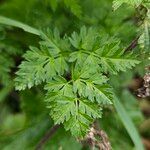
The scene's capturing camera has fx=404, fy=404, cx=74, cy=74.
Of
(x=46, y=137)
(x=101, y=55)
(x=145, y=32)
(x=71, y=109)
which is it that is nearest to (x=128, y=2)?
(x=145, y=32)

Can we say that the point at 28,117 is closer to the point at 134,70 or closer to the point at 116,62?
the point at 134,70

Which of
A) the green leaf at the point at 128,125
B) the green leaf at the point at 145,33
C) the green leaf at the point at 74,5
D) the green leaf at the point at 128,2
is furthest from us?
the green leaf at the point at 128,125

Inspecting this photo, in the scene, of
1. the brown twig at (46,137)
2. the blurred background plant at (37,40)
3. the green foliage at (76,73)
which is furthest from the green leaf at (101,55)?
the brown twig at (46,137)

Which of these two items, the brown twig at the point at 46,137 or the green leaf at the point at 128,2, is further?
the brown twig at the point at 46,137

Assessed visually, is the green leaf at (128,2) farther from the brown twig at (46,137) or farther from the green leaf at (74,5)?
the brown twig at (46,137)

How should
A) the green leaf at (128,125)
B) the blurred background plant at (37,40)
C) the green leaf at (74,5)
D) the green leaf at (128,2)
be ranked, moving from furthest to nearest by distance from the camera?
the blurred background plant at (37,40) < the green leaf at (128,125) < the green leaf at (74,5) < the green leaf at (128,2)

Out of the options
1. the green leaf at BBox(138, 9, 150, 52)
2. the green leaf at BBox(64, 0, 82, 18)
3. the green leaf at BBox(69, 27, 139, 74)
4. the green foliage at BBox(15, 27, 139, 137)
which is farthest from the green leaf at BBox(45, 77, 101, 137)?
the green leaf at BBox(64, 0, 82, 18)

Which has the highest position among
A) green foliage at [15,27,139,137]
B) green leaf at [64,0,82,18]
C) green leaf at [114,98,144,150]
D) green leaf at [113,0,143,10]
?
green leaf at [64,0,82,18]

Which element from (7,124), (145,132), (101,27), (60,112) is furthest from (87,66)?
(145,132)

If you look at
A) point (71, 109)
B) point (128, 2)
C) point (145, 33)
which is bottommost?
point (71, 109)

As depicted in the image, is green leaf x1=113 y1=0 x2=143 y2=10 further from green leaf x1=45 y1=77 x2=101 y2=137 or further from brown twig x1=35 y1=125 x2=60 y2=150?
brown twig x1=35 y1=125 x2=60 y2=150

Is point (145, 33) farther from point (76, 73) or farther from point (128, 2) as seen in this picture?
point (76, 73)
